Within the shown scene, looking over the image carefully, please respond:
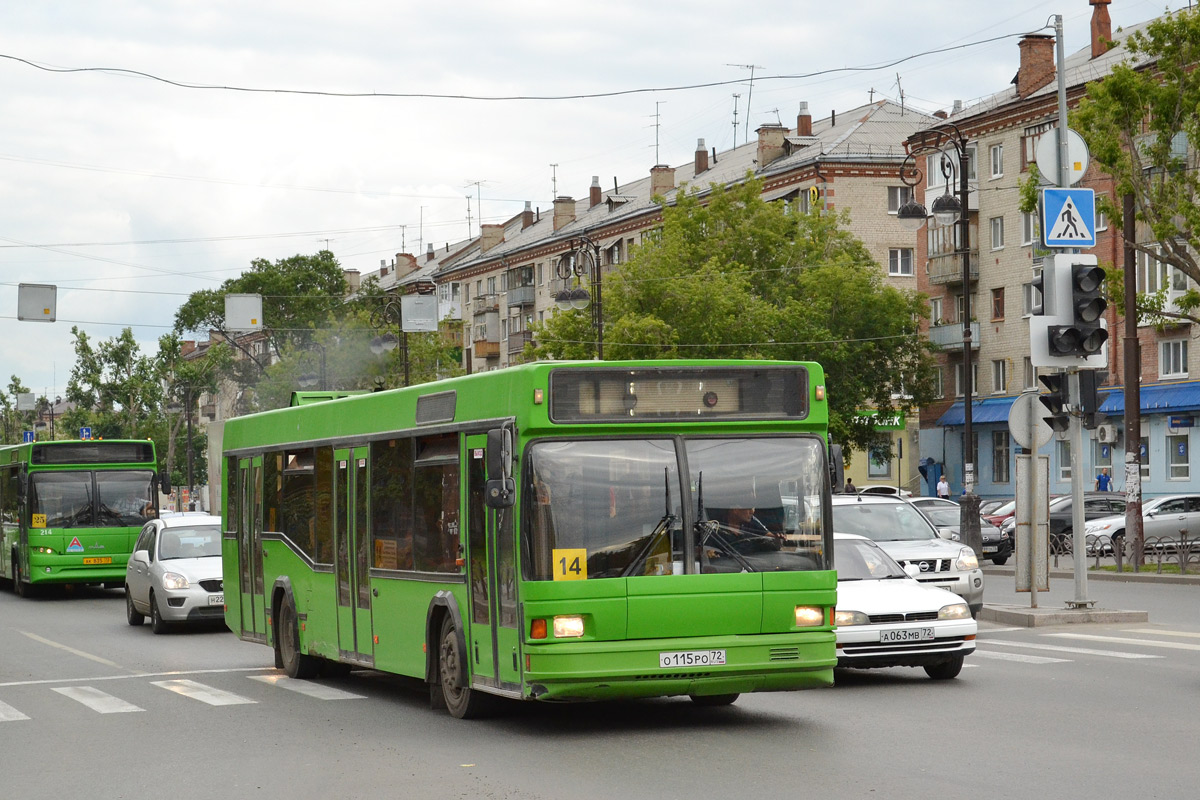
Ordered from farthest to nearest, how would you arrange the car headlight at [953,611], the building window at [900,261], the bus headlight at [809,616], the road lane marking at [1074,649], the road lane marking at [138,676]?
the building window at [900,261], the road lane marking at [1074,649], the road lane marking at [138,676], the car headlight at [953,611], the bus headlight at [809,616]

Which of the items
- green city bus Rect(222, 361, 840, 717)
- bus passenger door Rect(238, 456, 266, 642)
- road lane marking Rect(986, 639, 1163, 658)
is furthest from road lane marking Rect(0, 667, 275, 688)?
road lane marking Rect(986, 639, 1163, 658)

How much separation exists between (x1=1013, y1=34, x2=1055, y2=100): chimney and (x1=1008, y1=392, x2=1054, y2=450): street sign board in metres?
41.4

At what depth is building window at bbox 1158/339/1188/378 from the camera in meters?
53.6

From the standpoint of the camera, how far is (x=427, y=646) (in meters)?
12.7

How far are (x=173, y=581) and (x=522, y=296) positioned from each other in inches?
2961

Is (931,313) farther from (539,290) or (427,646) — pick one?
(427,646)

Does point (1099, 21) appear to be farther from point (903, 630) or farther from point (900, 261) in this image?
point (903, 630)

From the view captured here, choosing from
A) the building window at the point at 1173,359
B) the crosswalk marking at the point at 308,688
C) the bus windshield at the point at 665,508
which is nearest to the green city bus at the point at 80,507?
the crosswalk marking at the point at 308,688

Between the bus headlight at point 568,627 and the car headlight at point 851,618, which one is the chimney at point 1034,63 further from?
the bus headlight at point 568,627

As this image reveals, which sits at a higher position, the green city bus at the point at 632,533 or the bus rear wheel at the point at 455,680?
the green city bus at the point at 632,533

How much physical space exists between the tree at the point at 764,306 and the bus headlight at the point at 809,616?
4279cm

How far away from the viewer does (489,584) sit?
11586 millimetres

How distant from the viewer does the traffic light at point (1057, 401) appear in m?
20.6

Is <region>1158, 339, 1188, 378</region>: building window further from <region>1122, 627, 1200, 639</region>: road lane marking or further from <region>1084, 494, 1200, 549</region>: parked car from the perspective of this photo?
<region>1122, 627, 1200, 639</region>: road lane marking
